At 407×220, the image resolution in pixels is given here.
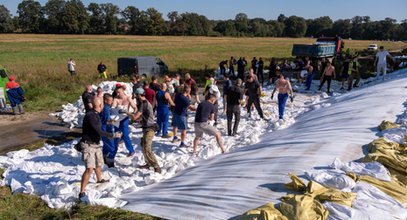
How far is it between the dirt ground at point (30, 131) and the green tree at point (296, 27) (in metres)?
118

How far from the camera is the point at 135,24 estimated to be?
336 ft

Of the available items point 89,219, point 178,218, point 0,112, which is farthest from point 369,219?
point 0,112

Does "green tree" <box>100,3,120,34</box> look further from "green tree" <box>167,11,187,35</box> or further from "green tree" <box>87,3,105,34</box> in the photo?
"green tree" <box>167,11,187,35</box>

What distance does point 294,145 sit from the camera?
7031mm

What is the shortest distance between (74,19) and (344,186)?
99083 mm

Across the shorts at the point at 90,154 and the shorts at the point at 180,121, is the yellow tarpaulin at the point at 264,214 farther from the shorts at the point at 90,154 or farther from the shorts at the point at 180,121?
the shorts at the point at 180,121

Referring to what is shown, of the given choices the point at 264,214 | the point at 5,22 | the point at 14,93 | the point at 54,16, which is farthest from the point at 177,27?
the point at 264,214

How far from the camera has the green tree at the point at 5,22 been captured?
93250 millimetres

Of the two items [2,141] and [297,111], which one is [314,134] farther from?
[2,141]

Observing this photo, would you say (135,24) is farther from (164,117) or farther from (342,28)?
(164,117)

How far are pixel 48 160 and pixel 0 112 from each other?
21.5ft

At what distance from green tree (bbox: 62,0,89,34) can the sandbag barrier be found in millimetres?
97698

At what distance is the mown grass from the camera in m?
5.51

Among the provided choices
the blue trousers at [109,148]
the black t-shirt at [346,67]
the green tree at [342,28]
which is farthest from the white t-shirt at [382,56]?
the green tree at [342,28]
